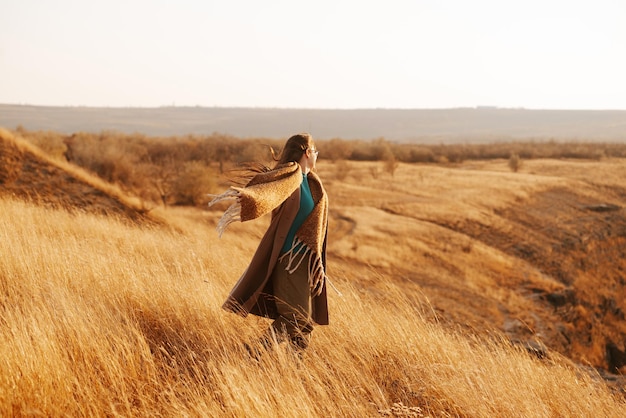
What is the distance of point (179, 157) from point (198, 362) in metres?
43.0

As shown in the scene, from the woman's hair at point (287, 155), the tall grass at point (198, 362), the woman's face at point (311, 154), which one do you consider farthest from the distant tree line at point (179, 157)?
the tall grass at point (198, 362)

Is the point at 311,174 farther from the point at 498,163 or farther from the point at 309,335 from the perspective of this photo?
the point at 498,163

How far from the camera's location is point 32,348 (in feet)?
11.0

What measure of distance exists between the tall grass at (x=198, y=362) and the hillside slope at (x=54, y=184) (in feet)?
32.0

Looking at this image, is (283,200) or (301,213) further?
(301,213)

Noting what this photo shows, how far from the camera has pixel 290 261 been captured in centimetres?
430

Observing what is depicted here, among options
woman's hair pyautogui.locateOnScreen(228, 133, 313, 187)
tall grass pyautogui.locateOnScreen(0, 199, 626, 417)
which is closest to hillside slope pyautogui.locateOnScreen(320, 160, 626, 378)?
tall grass pyautogui.locateOnScreen(0, 199, 626, 417)

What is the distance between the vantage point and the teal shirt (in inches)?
174

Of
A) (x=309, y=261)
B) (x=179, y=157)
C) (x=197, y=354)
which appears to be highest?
(x=309, y=261)

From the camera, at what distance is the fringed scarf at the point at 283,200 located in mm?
4062

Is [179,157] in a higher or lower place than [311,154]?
lower

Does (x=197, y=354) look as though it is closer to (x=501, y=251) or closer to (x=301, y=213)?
(x=301, y=213)

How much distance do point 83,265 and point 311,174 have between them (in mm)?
2389

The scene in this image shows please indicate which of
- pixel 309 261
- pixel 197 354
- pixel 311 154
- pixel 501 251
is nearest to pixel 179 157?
pixel 501 251
